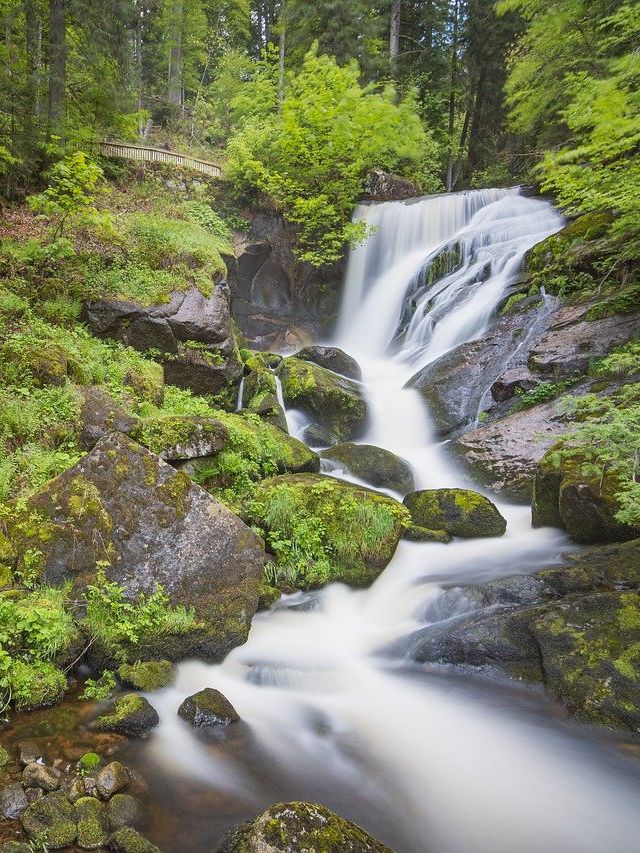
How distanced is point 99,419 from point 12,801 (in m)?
4.03

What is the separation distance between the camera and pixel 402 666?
5.12 metres

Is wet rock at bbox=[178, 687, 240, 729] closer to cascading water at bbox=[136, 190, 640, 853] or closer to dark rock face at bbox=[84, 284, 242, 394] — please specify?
cascading water at bbox=[136, 190, 640, 853]

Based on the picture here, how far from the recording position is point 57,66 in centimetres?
1206

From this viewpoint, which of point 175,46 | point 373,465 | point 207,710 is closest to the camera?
point 207,710

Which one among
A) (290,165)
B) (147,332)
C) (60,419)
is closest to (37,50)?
(290,165)

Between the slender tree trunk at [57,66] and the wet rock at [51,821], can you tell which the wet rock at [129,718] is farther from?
the slender tree trunk at [57,66]

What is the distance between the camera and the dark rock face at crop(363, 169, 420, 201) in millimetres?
18141

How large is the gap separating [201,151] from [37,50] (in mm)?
10288

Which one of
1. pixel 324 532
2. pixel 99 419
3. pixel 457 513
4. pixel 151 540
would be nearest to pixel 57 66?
pixel 99 419

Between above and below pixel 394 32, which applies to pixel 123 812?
below

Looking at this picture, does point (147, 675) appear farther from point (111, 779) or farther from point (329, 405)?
point (329, 405)

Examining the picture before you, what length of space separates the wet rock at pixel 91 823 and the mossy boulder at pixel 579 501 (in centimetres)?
515

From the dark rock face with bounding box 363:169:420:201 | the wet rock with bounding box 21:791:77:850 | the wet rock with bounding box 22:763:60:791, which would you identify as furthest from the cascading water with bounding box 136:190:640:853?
the dark rock face with bounding box 363:169:420:201

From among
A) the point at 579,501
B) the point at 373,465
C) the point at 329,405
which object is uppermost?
the point at 329,405
